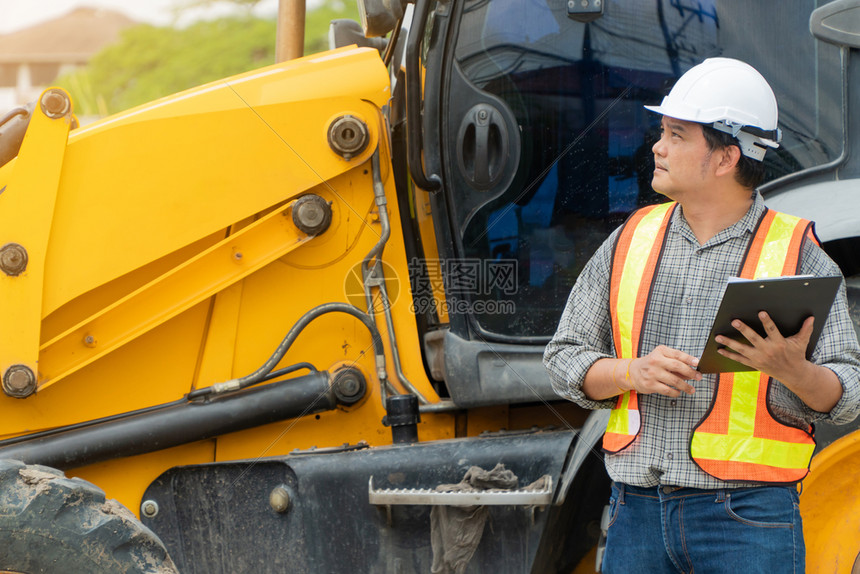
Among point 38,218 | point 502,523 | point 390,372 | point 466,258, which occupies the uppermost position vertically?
point 38,218

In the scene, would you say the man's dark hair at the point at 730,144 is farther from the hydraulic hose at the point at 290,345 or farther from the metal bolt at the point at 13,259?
the metal bolt at the point at 13,259

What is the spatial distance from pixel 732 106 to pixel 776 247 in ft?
0.95

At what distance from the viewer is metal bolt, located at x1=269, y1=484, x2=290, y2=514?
8.35 ft

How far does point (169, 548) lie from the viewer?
2607 mm

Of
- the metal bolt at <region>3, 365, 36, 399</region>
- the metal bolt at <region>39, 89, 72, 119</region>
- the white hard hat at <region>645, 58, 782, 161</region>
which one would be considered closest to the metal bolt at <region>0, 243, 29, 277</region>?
the metal bolt at <region>3, 365, 36, 399</region>

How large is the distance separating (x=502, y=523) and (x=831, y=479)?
0.80 metres

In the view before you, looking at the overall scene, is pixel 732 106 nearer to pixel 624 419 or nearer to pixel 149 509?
pixel 624 419

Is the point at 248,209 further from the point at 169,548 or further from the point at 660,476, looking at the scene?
the point at 660,476

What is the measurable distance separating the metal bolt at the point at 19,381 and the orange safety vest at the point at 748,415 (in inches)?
60.5

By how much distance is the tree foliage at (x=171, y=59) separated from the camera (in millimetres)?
13734

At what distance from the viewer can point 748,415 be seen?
183 cm

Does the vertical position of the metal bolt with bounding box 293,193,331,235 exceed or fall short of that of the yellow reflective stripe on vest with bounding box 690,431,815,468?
it exceeds it

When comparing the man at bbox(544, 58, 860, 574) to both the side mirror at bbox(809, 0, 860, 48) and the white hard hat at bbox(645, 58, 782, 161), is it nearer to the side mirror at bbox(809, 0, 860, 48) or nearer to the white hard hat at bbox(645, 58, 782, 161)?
the white hard hat at bbox(645, 58, 782, 161)

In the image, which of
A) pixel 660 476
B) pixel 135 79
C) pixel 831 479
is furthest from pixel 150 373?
pixel 135 79
